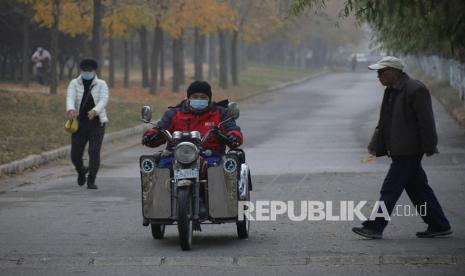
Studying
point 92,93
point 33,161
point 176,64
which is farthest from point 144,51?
point 92,93

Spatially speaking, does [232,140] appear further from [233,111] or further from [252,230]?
[252,230]

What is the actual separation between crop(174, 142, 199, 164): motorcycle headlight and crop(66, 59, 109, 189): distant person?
5891 mm

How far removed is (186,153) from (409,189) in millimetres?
2238

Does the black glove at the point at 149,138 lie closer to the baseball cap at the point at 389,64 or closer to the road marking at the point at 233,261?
the road marking at the point at 233,261

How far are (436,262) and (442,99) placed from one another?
31.1 metres

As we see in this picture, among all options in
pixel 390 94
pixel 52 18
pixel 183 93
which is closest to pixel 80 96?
pixel 390 94

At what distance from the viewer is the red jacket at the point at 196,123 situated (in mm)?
10812

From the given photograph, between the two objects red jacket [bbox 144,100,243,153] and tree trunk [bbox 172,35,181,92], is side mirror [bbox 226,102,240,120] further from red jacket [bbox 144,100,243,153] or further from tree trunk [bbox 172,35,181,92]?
tree trunk [bbox 172,35,181,92]

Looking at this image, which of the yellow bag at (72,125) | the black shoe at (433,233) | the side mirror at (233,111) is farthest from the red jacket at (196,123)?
the yellow bag at (72,125)

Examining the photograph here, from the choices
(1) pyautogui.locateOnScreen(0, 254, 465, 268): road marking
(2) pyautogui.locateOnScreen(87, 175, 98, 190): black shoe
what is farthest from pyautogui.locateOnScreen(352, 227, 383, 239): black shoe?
(2) pyautogui.locateOnScreen(87, 175, 98, 190): black shoe

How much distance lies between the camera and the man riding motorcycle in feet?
35.3

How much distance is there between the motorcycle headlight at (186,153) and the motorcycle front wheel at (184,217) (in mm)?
258

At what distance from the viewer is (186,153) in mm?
10188

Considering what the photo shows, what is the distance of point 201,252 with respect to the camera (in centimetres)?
1023
